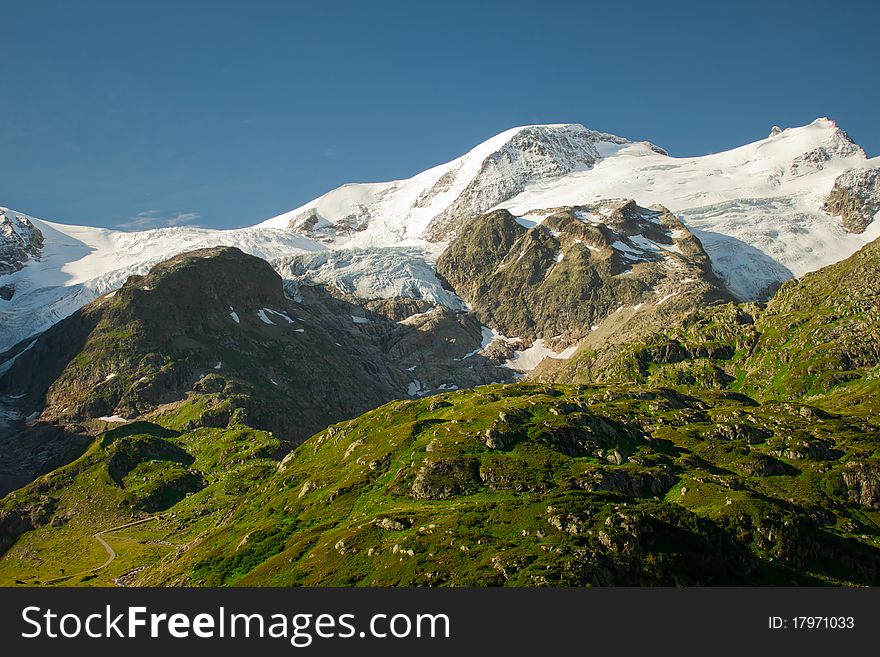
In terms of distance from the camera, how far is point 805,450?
7234 inches

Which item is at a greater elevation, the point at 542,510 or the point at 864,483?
the point at 542,510

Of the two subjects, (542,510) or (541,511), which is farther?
(542,510)

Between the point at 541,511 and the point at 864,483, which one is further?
the point at 864,483

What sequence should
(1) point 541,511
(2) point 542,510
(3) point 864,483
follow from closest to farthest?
(1) point 541,511 < (2) point 542,510 < (3) point 864,483

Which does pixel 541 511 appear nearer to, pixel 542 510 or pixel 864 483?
pixel 542 510

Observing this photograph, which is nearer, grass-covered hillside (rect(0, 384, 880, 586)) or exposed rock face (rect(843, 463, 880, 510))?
grass-covered hillside (rect(0, 384, 880, 586))

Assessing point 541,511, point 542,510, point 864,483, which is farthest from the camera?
point 864,483

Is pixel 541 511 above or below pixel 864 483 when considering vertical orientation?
above

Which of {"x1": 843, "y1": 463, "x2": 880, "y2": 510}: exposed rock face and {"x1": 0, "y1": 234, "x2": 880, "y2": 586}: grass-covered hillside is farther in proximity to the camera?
{"x1": 843, "y1": 463, "x2": 880, "y2": 510}: exposed rock face

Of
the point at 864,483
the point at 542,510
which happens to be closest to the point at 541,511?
the point at 542,510
